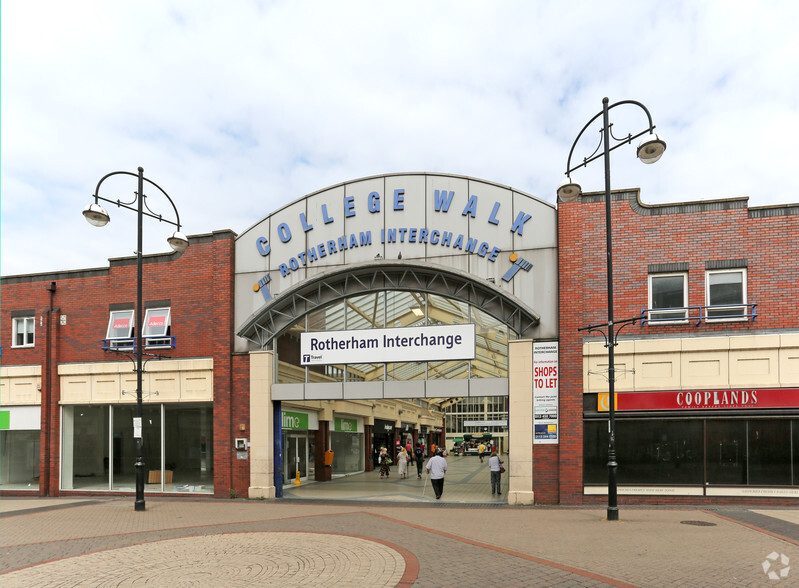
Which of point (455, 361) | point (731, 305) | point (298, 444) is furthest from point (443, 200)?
point (298, 444)

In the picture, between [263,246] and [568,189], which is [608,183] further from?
[263,246]

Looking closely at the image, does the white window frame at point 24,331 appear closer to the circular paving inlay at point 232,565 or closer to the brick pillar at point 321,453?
the brick pillar at point 321,453

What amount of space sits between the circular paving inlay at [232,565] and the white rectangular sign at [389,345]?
25.2ft

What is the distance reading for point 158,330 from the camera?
21938mm

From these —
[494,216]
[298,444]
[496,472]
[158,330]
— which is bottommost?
[496,472]

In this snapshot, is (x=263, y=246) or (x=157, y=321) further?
(x=157, y=321)

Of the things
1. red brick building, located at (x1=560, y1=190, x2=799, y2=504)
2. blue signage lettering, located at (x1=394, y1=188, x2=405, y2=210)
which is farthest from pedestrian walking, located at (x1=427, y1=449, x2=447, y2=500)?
blue signage lettering, located at (x1=394, y1=188, x2=405, y2=210)

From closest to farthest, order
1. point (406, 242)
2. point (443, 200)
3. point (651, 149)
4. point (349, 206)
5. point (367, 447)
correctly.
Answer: point (651, 149) → point (443, 200) → point (406, 242) → point (349, 206) → point (367, 447)

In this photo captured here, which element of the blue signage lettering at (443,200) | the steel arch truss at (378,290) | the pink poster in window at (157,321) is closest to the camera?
the steel arch truss at (378,290)

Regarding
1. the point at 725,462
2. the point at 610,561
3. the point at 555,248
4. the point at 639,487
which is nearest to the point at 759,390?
the point at 725,462

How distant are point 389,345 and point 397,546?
873 cm

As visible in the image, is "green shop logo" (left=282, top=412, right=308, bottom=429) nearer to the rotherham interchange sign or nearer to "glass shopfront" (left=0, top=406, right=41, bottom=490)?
"glass shopfront" (left=0, top=406, right=41, bottom=490)

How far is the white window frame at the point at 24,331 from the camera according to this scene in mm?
23766

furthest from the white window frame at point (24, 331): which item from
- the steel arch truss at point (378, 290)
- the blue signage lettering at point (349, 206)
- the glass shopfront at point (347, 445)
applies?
the blue signage lettering at point (349, 206)
